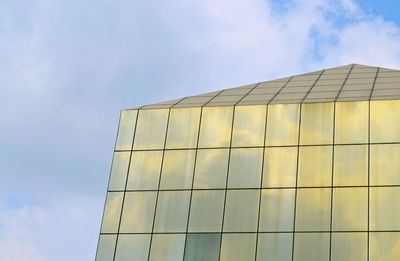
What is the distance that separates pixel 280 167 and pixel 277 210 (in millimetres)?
2671

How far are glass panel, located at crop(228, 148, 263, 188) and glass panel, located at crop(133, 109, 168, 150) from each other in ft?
16.5

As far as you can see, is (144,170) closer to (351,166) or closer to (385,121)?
(351,166)

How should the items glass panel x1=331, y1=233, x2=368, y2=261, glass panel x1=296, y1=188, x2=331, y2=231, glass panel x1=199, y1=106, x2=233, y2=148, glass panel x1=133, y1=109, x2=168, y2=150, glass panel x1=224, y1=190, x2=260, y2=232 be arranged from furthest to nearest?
glass panel x1=133, y1=109, x2=168, y2=150 < glass panel x1=199, y1=106, x2=233, y2=148 < glass panel x1=224, y1=190, x2=260, y2=232 < glass panel x1=296, y1=188, x2=331, y2=231 < glass panel x1=331, y1=233, x2=368, y2=261

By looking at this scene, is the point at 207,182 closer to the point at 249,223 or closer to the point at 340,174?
the point at 249,223

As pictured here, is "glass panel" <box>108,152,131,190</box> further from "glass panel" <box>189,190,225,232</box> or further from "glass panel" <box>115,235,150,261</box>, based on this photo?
"glass panel" <box>189,190,225,232</box>

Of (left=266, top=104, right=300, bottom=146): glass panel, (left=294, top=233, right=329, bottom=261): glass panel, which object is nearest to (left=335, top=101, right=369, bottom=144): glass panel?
(left=266, top=104, right=300, bottom=146): glass panel

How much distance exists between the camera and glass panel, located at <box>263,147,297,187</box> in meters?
39.7

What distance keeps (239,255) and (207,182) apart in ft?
16.5

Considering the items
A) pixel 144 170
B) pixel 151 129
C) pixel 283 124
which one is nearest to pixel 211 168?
pixel 144 170

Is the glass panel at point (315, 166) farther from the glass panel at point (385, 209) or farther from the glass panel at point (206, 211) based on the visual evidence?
the glass panel at point (206, 211)

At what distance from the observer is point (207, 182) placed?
135 feet

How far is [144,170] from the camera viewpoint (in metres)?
42.8

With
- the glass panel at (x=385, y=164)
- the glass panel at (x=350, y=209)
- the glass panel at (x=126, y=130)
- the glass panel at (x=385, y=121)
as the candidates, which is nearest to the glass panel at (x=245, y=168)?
the glass panel at (x=350, y=209)

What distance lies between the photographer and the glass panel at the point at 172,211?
40250 mm
